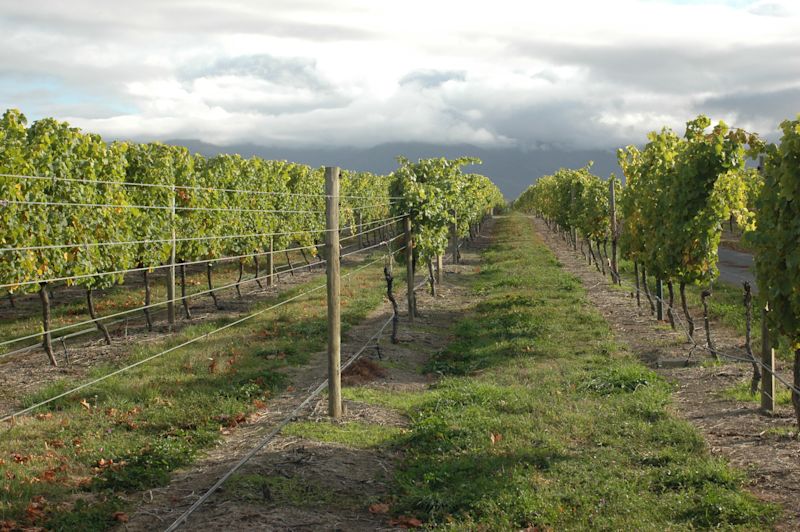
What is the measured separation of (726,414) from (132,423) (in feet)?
Result: 32.1

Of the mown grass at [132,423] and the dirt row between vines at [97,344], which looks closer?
the mown grass at [132,423]

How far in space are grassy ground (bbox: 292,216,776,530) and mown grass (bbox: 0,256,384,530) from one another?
6.47 feet

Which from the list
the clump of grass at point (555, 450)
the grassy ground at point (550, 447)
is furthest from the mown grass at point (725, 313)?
the clump of grass at point (555, 450)

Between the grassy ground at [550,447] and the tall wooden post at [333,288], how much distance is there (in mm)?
827

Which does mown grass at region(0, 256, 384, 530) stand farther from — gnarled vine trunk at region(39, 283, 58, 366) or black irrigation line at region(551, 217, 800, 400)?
black irrigation line at region(551, 217, 800, 400)

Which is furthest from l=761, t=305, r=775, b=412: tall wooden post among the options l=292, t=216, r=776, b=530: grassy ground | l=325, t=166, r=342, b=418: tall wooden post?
l=325, t=166, r=342, b=418: tall wooden post

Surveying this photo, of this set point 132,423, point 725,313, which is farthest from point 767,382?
point 725,313

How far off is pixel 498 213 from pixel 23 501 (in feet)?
473

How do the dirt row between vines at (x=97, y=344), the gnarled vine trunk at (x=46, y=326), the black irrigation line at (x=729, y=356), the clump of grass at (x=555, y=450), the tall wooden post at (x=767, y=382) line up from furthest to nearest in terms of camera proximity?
the gnarled vine trunk at (x=46, y=326), the dirt row between vines at (x=97, y=344), the tall wooden post at (x=767, y=382), the black irrigation line at (x=729, y=356), the clump of grass at (x=555, y=450)

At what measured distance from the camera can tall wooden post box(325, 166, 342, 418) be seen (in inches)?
464

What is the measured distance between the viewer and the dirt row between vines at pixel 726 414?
870cm

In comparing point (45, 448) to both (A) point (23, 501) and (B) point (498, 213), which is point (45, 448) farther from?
(B) point (498, 213)

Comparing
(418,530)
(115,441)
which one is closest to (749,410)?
(418,530)

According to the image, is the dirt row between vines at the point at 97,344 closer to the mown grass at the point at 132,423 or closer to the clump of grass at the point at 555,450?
the mown grass at the point at 132,423
